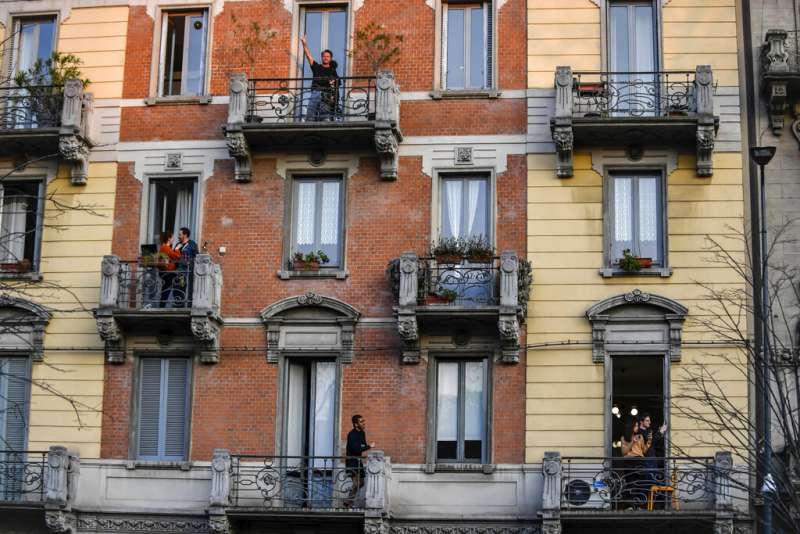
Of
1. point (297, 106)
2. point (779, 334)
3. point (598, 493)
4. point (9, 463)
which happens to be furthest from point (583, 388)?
point (9, 463)

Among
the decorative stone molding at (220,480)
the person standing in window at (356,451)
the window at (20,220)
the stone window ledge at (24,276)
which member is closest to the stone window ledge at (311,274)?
the person standing in window at (356,451)

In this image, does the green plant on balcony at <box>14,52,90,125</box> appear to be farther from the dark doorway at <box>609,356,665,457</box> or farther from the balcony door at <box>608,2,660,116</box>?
the dark doorway at <box>609,356,665,457</box>

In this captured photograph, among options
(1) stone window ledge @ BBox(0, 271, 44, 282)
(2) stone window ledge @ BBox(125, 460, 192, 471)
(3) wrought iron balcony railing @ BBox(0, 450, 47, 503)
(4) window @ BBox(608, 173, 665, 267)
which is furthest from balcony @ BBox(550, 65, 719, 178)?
(3) wrought iron balcony railing @ BBox(0, 450, 47, 503)

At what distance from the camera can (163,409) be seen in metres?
29.4

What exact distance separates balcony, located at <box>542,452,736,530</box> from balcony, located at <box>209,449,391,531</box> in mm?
3142

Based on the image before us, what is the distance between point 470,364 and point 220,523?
5630mm

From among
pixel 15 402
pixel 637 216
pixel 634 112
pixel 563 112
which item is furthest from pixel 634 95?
pixel 15 402

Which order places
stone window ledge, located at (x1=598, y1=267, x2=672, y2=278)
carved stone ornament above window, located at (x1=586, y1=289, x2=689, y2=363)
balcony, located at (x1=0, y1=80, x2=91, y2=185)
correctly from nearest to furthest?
1. carved stone ornament above window, located at (x1=586, y1=289, x2=689, y2=363)
2. stone window ledge, located at (x1=598, y1=267, x2=672, y2=278)
3. balcony, located at (x1=0, y1=80, x2=91, y2=185)

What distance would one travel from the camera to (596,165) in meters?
29.2

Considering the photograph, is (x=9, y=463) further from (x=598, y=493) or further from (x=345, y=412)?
(x=598, y=493)

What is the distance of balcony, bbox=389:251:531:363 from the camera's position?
27.8m

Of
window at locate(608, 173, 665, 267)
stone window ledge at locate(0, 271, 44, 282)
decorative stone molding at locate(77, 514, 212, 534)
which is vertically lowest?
decorative stone molding at locate(77, 514, 212, 534)

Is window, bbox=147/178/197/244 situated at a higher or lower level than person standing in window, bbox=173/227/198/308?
higher

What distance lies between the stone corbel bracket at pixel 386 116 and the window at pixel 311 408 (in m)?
4.35
